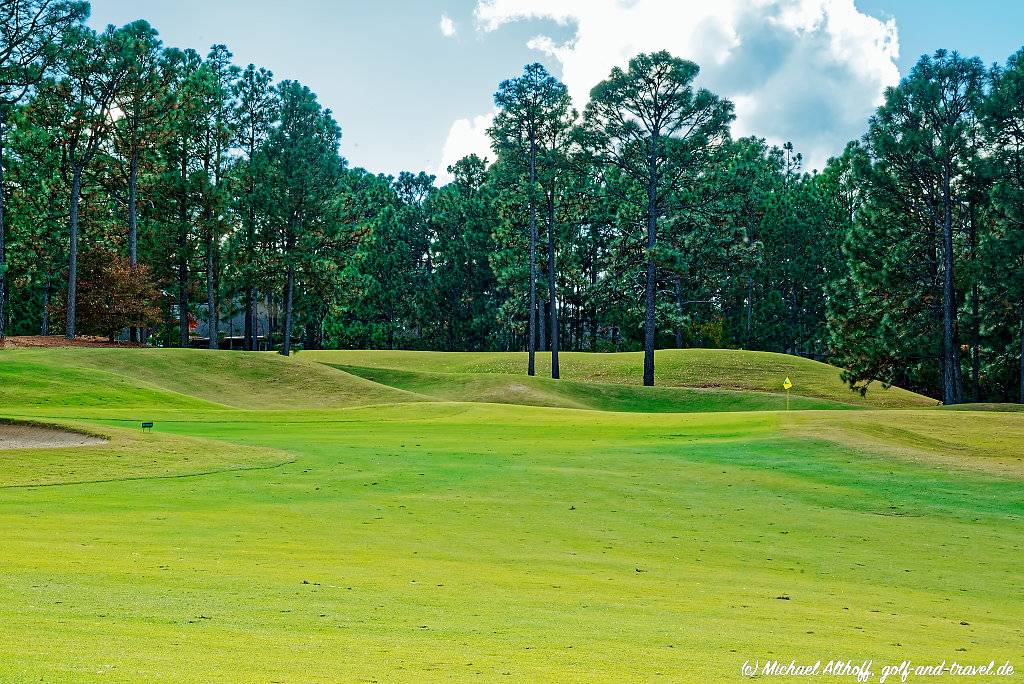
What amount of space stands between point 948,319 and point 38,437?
43.8 meters

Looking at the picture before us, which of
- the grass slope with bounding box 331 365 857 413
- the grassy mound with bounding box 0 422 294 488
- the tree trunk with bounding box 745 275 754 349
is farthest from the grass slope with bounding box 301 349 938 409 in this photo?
the grassy mound with bounding box 0 422 294 488

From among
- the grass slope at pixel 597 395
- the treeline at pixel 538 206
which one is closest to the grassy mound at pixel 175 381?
the grass slope at pixel 597 395

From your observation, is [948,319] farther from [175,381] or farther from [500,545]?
[500,545]

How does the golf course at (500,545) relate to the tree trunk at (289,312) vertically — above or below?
below

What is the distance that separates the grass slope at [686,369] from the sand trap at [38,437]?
3436 centimetres

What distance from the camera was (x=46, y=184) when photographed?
6950 cm

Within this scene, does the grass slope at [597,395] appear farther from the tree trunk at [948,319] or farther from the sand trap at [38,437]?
the sand trap at [38,437]

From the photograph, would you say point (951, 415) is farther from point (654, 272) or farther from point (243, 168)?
point (243, 168)

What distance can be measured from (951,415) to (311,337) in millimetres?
72803

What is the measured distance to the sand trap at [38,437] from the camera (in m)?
22.8

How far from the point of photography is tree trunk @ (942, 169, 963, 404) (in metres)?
52.2

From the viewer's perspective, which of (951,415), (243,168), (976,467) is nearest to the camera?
(976,467)

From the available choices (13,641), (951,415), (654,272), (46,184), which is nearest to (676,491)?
(13,641)

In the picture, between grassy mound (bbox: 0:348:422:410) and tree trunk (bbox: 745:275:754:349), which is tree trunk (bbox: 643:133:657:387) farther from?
tree trunk (bbox: 745:275:754:349)
